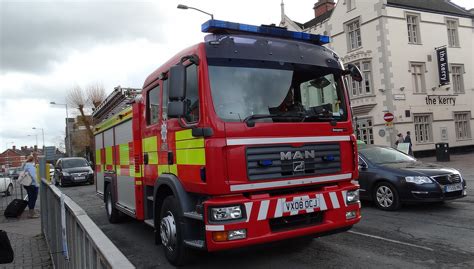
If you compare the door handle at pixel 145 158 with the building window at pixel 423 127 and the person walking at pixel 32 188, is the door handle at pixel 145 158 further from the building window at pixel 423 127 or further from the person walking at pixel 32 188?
the building window at pixel 423 127

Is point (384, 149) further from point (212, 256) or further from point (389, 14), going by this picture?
point (389, 14)

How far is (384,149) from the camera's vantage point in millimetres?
9828

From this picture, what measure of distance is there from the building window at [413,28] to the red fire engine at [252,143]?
23810 mm

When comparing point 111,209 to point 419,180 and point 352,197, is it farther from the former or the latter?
point 419,180

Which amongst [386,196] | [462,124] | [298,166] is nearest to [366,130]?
[462,124]

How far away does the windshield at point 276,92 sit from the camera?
4586mm

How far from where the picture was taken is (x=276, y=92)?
16.1 ft

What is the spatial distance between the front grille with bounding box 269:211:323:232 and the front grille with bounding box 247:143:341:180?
495mm

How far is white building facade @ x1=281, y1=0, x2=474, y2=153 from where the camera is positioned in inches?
994

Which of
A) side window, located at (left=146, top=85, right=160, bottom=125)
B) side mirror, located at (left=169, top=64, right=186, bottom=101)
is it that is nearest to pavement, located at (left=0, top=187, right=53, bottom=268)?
side window, located at (left=146, top=85, right=160, bottom=125)

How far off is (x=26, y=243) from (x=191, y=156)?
5042mm

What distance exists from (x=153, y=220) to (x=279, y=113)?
8.27ft

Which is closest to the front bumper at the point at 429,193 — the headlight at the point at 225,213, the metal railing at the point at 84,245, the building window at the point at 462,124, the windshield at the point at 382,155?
the windshield at the point at 382,155

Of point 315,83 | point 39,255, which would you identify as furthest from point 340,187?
point 39,255
